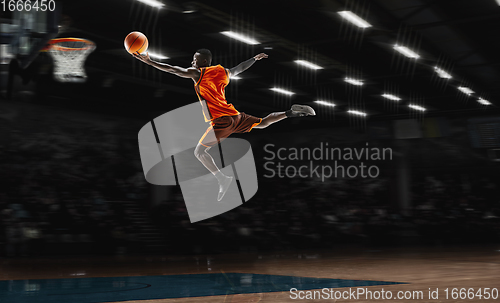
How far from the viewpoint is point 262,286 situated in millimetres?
8422

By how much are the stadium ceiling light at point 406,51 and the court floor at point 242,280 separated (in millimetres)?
5782

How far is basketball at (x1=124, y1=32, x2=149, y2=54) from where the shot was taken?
4.20 metres

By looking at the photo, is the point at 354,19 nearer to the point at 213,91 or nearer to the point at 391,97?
the point at 391,97

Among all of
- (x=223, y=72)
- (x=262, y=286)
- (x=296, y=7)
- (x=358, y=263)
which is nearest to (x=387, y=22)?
(x=296, y=7)

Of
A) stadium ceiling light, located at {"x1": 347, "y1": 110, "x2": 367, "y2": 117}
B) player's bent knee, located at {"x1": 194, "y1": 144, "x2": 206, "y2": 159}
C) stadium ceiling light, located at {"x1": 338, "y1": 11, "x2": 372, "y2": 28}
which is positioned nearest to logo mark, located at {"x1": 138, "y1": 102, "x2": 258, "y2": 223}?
stadium ceiling light, located at {"x1": 347, "y1": 110, "x2": 367, "y2": 117}

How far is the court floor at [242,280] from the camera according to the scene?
7.10 meters

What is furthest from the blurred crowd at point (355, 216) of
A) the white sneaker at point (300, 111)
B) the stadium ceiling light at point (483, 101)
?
the white sneaker at point (300, 111)

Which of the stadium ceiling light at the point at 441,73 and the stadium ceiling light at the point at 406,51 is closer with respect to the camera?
the stadium ceiling light at the point at 406,51

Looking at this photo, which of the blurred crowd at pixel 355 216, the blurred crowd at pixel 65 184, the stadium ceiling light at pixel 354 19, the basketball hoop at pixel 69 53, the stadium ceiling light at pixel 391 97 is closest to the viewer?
the basketball hoop at pixel 69 53

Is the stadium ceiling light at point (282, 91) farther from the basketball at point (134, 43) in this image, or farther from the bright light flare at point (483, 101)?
the basketball at point (134, 43)

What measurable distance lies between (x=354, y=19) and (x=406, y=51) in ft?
9.83

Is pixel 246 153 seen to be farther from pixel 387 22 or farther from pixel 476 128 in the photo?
pixel 387 22

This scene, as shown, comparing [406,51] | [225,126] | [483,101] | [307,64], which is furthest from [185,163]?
[225,126]

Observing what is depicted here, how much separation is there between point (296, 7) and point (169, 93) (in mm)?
6766
